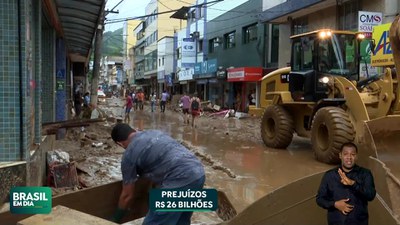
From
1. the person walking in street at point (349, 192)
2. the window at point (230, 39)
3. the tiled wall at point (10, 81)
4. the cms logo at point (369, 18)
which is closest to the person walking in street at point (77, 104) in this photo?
the window at point (230, 39)

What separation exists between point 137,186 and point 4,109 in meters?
2.22

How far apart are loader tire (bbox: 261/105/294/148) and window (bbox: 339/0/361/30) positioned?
6904mm

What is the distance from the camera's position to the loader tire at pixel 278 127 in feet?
40.5

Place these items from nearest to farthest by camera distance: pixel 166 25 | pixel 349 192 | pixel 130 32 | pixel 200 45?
pixel 349 192 → pixel 200 45 → pixel 166 25 → pixel 130 32

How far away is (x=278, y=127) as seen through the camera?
12445 millimetres

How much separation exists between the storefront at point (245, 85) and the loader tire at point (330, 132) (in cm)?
1524

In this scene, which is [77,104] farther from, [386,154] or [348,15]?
[386,154]

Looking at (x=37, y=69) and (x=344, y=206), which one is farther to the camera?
(x=37, y=69)

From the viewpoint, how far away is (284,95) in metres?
12.7

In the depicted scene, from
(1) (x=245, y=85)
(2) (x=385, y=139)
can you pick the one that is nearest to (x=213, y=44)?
(1) (x=245, y=85)

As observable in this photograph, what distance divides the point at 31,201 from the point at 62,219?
0.52 meters

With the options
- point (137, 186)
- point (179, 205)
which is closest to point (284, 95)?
point (137, 186)

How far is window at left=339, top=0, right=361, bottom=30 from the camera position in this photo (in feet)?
58.2

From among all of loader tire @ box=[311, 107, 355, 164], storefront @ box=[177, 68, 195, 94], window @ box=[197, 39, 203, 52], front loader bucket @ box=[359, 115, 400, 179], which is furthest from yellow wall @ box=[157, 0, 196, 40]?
front loader bucket @ box=[359, 115, 400, 179]
